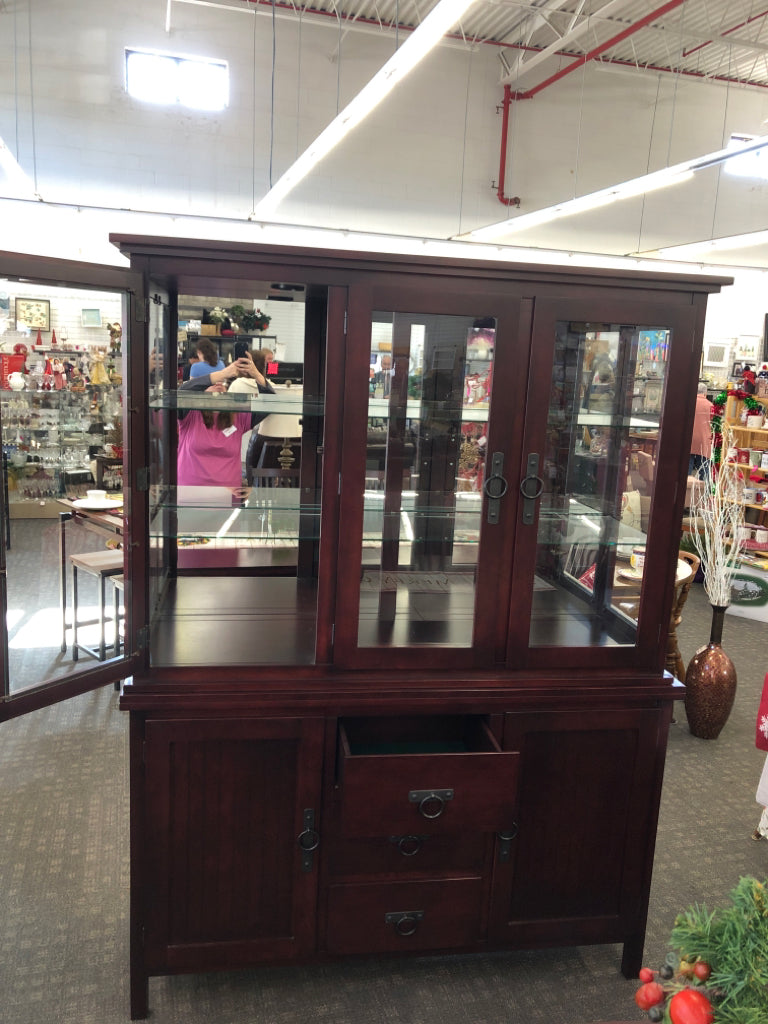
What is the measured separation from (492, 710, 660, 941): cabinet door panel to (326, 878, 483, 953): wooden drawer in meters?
0.10

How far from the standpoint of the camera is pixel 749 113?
958 centimetres

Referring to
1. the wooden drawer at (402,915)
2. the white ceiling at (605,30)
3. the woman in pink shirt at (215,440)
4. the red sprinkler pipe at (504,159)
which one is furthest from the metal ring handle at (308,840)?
the red sprinkler pipe at (504,159)

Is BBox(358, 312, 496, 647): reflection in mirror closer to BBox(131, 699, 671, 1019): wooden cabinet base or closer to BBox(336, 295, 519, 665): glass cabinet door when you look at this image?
BBox(336, 295, 519, 665): glass cabinet door

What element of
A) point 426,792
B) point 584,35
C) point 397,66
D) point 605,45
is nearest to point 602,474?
point 426,792

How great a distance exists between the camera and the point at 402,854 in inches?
82.3

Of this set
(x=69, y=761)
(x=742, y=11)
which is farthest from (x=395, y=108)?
(x=69, y=761)

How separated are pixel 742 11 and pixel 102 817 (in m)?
8.55

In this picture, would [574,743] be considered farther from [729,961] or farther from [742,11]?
[742,11]

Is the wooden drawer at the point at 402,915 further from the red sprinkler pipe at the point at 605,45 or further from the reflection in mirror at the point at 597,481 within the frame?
the red sprinkler pipe at the point at 605,45

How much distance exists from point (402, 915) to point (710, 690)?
2.28 metres

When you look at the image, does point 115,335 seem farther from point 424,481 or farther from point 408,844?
point 408,844

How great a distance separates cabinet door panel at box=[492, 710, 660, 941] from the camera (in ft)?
7.04

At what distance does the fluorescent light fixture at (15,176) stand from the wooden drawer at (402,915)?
18.6 feet

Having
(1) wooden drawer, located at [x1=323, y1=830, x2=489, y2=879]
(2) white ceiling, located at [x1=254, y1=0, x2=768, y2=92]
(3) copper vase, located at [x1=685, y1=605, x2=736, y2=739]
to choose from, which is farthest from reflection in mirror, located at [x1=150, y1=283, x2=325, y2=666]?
(2) white ceiling, located at [x1=254, y1=0, x2=768, y2=92]
